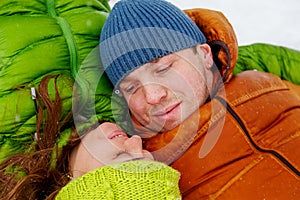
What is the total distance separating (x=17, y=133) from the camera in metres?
1.64

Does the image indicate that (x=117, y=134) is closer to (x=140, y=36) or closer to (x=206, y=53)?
(x=140, y=36)

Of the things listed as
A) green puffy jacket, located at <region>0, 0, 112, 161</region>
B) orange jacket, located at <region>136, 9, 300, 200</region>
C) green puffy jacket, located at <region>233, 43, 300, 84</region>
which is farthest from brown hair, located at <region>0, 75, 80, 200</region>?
green puffy jacket, located at <region>233, 43, 300, 84</region>

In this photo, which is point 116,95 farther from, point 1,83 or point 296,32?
point 296,32

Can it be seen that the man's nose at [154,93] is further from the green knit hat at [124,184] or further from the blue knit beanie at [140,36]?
the green knit hat at [124,184]

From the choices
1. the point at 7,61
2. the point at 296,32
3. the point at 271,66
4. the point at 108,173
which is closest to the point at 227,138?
the point at 108,173

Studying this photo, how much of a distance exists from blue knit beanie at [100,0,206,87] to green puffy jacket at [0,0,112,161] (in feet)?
0.24

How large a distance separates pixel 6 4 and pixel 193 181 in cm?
87

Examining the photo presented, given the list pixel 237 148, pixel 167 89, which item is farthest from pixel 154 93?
pixel 237 148

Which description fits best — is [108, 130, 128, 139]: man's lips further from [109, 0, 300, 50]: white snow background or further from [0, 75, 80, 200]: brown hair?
[109, 0, 300, 50]: white snow background

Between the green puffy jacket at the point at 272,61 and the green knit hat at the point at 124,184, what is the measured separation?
88 centimetres

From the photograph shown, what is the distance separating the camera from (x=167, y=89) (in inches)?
63.9

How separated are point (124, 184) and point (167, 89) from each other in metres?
0.46

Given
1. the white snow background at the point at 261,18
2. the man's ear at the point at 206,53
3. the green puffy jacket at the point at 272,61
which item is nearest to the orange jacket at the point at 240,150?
the man's ear at the point at 206,53

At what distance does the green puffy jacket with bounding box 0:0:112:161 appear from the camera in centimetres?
164
